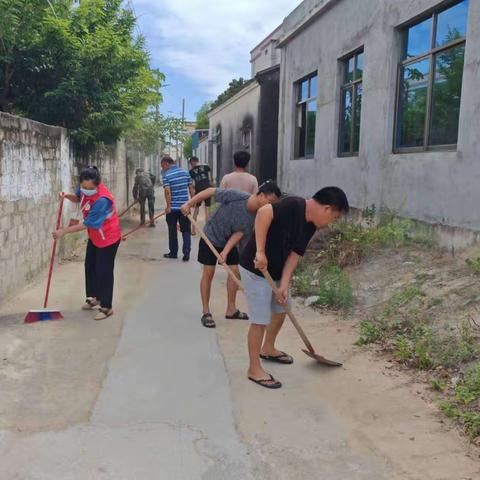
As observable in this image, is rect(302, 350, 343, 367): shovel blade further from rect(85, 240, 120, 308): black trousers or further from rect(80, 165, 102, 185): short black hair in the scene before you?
rect(80, 165, 102, 185): short black hair

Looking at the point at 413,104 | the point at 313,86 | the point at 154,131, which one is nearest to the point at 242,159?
the point at 413,104

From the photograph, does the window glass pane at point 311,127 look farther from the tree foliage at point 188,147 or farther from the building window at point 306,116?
the tree foliage at point 188,147

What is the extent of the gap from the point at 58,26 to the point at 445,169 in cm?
612

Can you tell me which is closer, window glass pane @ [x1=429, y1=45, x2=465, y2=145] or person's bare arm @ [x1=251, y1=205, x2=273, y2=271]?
person's bare arm @ [x1=251, y1=205, x2=273, y2=271]

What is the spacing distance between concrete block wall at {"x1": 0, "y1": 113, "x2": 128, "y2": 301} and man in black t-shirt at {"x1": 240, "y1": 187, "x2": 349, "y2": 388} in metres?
3.13

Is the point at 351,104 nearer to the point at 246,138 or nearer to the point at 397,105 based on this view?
the point at 397,105

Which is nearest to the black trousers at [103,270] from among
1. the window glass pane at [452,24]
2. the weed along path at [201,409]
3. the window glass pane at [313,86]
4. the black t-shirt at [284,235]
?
the weed along path at [201,409]

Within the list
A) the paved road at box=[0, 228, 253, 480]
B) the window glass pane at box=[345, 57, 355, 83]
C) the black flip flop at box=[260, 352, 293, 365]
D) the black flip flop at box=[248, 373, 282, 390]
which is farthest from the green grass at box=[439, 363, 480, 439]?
the window glass pane at box=[345, 57, 355, 83]

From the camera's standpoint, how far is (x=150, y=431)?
10.4 ft

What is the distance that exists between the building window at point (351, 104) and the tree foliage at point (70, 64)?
146 inches

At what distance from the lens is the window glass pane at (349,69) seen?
9041mm

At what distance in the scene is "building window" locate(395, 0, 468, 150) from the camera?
20.2 ft

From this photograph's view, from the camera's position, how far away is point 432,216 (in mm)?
6449

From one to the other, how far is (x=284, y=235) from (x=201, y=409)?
1.32m
